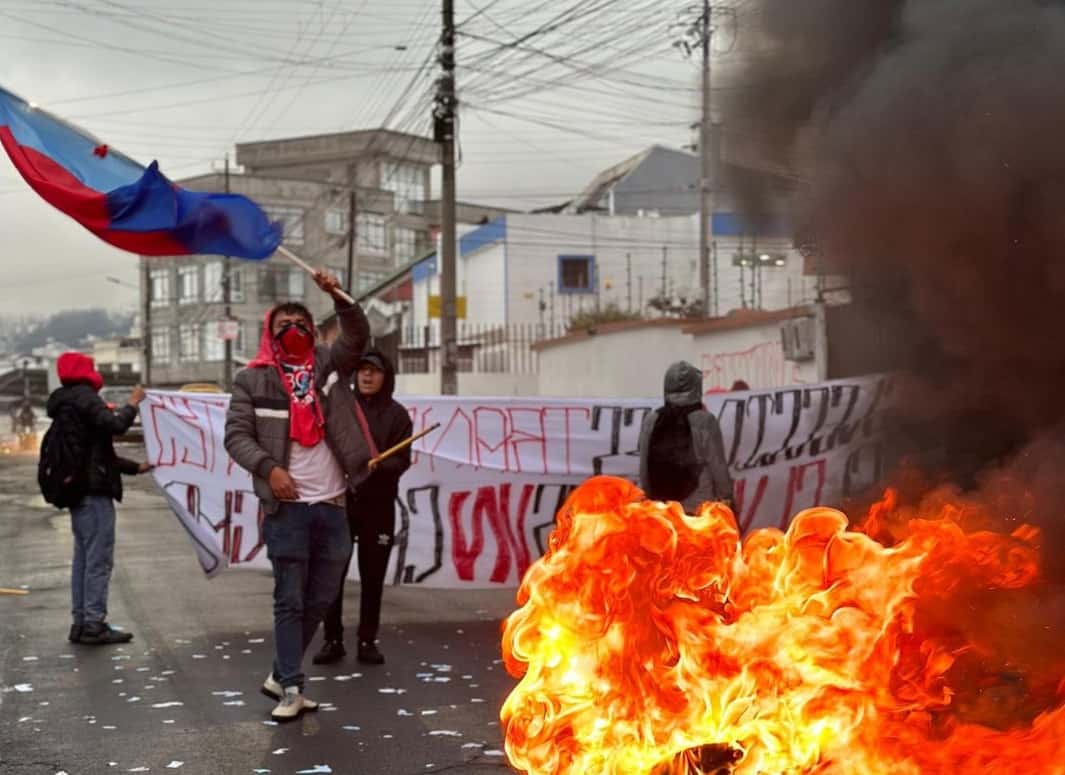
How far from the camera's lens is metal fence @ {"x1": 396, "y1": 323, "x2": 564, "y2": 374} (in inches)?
1236

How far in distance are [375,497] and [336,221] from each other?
197ft

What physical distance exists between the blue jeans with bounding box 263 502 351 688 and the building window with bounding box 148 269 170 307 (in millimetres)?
65431

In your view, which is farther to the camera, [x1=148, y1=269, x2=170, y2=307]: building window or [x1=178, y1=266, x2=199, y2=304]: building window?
[x1=148, y1=269, x2=170, y2=307]: building window

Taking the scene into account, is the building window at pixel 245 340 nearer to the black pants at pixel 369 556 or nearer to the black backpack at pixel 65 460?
the black backpack at pixel 65 460

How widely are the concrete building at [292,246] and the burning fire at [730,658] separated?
5776 cm

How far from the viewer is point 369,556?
702 centimetres

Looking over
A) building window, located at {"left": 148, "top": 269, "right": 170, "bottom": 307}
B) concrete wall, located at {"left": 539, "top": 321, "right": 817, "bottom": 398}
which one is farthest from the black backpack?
building window, located at {"left": 148, "top": 269, "right": 170, "bottom": 307}

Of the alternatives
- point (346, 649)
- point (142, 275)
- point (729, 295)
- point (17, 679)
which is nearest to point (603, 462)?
A: point (346, 649)

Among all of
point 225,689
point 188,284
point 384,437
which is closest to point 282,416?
point 384,437

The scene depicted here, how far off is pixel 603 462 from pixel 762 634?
542cm

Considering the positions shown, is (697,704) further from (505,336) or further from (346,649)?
(505,336)

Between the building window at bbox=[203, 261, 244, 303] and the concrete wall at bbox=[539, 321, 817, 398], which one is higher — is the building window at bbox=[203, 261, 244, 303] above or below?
above

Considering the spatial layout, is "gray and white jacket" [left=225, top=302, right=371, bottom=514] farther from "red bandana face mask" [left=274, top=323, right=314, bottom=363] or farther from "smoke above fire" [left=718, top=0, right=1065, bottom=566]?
"smoke above fire" [left=718, top=0, right=1065, bottom=566]

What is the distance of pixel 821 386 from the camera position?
9.17 meters
